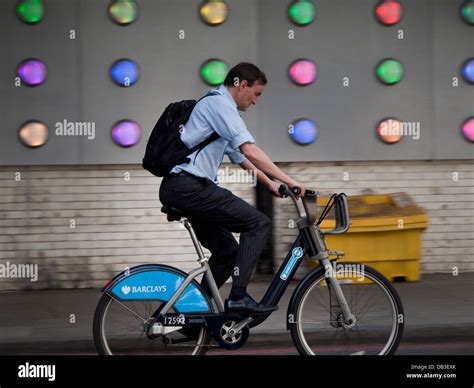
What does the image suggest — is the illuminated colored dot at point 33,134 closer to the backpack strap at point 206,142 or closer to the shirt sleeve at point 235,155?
the shirt sleeve at point 235,155

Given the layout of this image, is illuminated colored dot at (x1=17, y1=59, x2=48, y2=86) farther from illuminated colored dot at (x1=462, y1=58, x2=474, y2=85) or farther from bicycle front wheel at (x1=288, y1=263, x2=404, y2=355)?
bicycle front wheel at (x1=288, y1=263, x2=404, y2=355)

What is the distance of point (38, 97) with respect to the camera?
9641mm

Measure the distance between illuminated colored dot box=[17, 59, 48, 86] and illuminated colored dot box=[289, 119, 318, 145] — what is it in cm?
269

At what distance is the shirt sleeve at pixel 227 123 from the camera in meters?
5.70

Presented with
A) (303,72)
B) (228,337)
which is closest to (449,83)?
(303,72)

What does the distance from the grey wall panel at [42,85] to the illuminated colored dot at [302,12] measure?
A: 2.34 metres

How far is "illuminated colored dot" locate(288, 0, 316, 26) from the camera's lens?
32.8ft

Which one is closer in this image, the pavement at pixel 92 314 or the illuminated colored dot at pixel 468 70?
the pavement at pixel 92 314

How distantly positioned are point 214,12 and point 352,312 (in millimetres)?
4810

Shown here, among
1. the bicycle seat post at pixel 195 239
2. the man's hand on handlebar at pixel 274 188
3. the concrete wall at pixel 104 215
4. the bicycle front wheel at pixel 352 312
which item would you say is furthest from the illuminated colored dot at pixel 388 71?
the bicycle seat post at pixel 195 239

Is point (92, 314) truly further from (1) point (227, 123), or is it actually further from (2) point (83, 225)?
(1) point (227, 123)

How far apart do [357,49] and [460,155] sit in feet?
5.39

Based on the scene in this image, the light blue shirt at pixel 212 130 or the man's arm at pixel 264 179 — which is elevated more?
the light blue shirt at pixel 212 130
